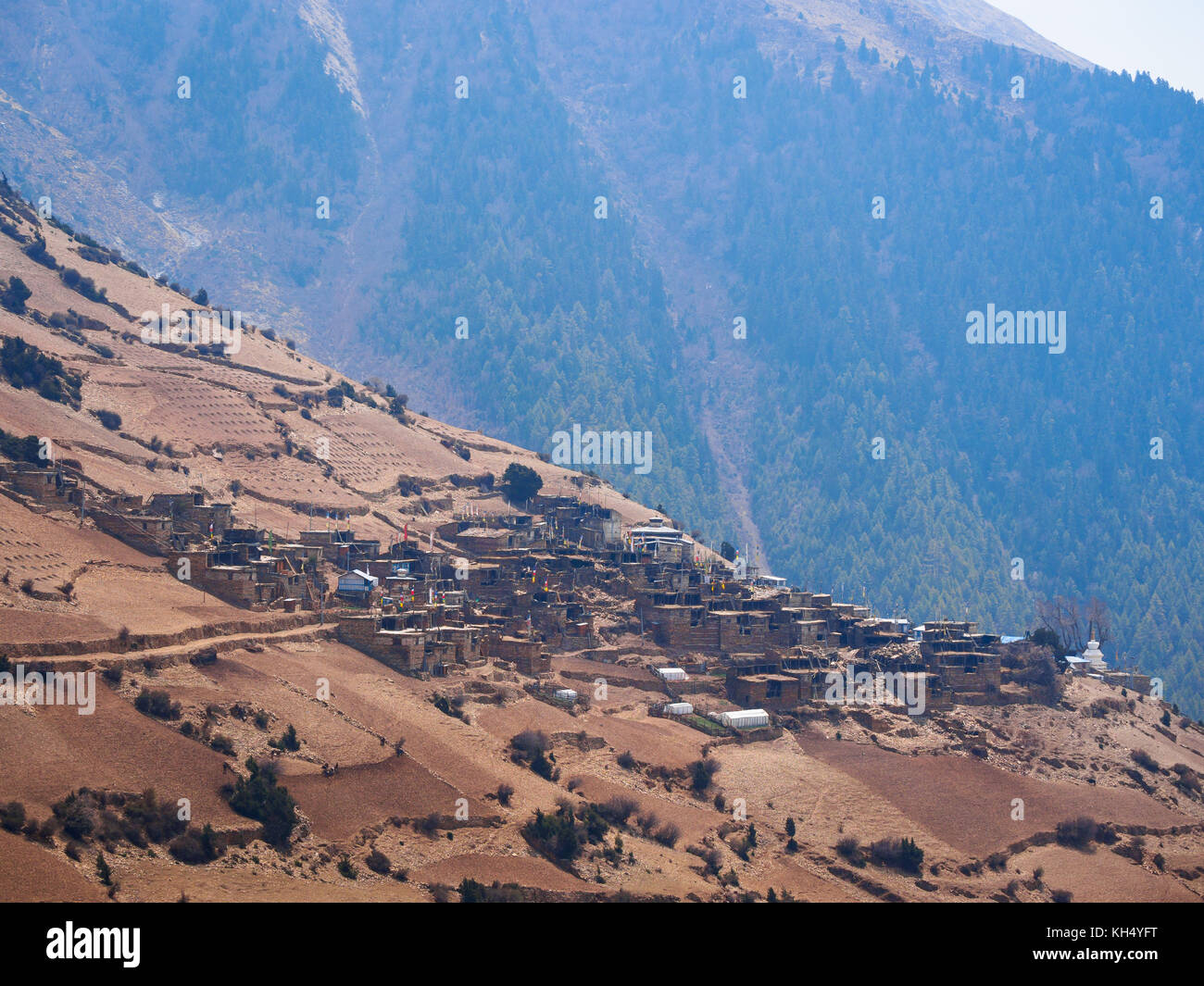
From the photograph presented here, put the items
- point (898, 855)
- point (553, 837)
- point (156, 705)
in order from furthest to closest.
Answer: point (898, 855) < point (553, 837) < point (156, 705)

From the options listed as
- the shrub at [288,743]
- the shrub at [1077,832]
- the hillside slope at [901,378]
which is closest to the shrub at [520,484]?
the shrub at [1077,832]

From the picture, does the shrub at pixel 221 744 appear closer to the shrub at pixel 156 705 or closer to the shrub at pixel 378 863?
the shrub at pixel 156 705

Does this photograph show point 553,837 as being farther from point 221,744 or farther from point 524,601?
point 524,601

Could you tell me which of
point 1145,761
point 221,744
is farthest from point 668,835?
point 1145,761

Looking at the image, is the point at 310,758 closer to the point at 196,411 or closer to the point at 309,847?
the point at 309,847

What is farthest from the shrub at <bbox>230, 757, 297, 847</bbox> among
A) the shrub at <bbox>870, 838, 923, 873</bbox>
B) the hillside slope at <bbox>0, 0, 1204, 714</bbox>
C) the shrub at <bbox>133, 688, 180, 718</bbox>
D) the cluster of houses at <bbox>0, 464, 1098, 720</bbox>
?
the hillside slope at <bbox>0, 0, 1204, 714</bbox>

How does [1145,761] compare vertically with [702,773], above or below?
below

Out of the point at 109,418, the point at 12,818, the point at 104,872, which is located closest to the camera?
the point at 104,872

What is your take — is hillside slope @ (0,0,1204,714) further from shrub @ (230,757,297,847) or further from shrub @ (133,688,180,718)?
shrub @ (230,757,297,847)

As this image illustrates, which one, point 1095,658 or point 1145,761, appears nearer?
point 1145,761

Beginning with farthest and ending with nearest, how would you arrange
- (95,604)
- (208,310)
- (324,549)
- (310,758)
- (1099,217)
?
(1099,217) → (208,310) → (324,549) → (95,604) → (310,758)

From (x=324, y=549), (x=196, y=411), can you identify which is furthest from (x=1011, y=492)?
(x=324, y=549)
